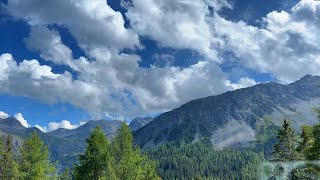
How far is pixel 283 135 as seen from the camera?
4397 cm

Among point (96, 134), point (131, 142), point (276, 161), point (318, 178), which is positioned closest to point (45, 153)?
point (96, 134)

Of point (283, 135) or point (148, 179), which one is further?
point (148, 179)

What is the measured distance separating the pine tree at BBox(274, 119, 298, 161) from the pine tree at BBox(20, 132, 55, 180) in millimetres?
25855

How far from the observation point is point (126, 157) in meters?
39.4

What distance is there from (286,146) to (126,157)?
17.6 m

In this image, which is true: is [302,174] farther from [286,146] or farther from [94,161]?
[94,161]

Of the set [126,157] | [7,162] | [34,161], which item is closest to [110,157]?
[126,157]

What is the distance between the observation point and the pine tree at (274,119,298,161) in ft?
141

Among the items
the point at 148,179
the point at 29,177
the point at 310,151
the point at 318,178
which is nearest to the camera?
the point at 310,151

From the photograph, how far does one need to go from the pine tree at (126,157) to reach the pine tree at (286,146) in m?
14.9

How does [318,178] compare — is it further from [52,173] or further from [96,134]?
[52,173]

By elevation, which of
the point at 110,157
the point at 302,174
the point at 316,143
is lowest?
the point at 302,174

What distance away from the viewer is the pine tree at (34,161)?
43.9 meters

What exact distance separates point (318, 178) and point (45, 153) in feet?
96.0
